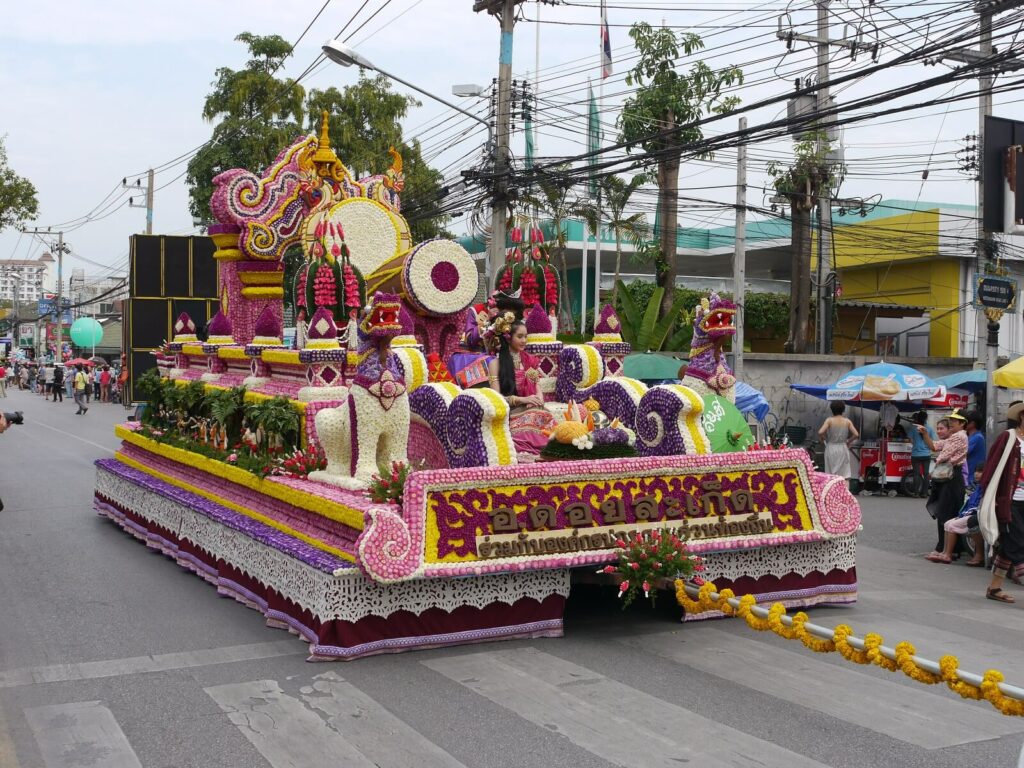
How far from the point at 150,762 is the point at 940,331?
1071 inches

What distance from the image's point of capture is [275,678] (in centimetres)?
655

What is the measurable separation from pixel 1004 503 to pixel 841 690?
144 inches

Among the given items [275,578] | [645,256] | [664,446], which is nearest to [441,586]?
[275,578]

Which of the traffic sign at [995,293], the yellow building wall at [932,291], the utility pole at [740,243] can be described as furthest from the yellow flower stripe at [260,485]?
the yellow building wall at [932,291]

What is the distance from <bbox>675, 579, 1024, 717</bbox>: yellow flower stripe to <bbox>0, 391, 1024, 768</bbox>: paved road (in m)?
0.39

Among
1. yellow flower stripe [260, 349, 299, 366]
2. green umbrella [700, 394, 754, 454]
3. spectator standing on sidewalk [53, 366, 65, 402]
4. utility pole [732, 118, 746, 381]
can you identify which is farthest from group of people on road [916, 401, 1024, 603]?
spectator standing on sidewalk [53, 366, 65, 402]

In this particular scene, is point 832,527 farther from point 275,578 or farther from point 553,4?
point 553,4

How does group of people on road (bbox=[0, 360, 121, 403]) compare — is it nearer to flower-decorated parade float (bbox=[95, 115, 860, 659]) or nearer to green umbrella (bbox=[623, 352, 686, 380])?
green umbrella (bbox=[623, 352, 686, 380])

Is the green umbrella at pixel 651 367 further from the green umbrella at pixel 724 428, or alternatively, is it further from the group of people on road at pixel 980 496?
the green umbrella at pixel 724 428

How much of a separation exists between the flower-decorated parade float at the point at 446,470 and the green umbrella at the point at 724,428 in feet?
0.08

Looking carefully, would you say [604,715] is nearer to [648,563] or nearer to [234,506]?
[648,563]

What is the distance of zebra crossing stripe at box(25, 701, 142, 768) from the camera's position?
5223mm

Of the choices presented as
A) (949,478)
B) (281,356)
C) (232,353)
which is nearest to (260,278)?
(232,353)

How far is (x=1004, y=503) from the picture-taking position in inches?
358
